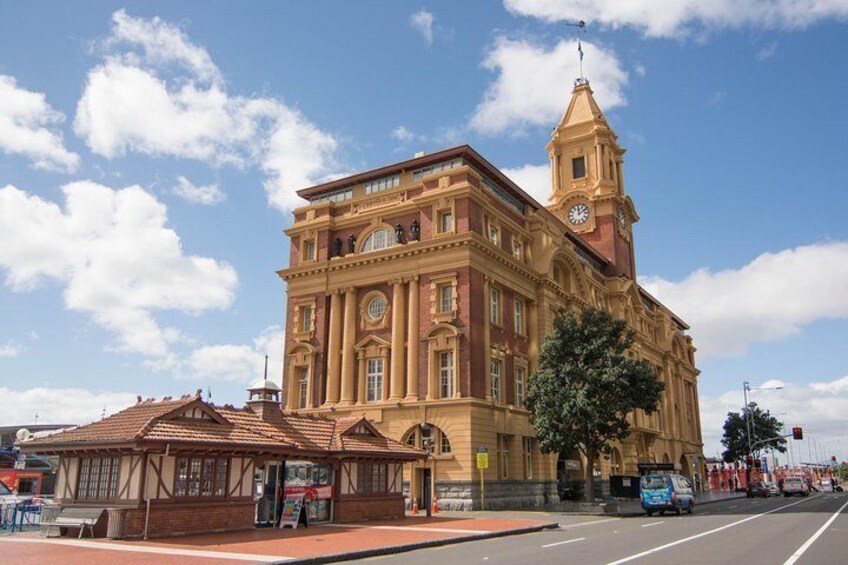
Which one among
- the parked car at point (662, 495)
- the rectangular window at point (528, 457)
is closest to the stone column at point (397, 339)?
the rectangular window at point (528, 457)

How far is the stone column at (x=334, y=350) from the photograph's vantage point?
43906mm

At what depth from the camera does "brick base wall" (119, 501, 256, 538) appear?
2052cm

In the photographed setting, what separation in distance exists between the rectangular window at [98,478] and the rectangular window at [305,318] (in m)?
24.5

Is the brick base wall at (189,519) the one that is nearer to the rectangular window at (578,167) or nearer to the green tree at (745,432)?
the rectangular window at (578,167)

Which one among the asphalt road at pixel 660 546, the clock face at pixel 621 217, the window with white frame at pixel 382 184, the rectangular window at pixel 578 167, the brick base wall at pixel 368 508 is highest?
A: the rectangular window at pixel 578 167

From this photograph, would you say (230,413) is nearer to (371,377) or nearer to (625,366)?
(371,377)

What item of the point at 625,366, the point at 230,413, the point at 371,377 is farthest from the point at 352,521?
the point at 625,366

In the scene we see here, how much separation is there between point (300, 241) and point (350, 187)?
5206 millimetres

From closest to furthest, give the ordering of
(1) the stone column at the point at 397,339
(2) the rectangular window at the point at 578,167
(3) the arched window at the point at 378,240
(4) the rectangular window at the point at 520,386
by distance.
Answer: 1. (1) the stone column at the point at 397,339
2. (4) the rectangular window at the point at 520,386
3. (3) the arched window at the point at 378,240
4. (2) the rectangular window at the point at 578,167

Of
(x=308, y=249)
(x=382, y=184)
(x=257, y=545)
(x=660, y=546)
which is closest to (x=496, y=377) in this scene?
(x=382, y=184)

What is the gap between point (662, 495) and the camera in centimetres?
3512

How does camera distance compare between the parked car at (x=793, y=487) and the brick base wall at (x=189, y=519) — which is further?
the parked car at (x=793, y=487)

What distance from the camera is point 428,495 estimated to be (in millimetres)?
31531

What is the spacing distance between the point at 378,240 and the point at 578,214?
95.9 ft
